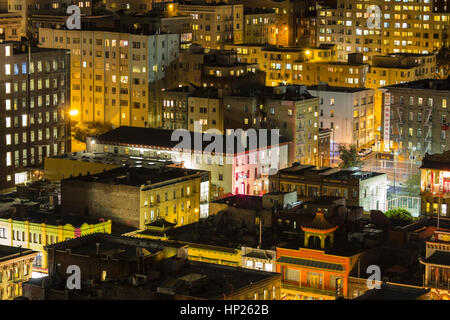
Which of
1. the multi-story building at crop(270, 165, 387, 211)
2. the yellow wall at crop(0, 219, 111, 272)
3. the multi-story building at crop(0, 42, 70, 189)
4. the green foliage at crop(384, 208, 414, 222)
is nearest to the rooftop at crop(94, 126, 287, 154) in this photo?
the multi-story building at crop(0, 42, 70, 189)

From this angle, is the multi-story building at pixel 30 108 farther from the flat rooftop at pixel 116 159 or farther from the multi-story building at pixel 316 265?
the multi-story building at pixel 316 265

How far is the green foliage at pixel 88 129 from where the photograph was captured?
185 metres

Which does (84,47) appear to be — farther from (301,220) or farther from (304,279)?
(304,279)

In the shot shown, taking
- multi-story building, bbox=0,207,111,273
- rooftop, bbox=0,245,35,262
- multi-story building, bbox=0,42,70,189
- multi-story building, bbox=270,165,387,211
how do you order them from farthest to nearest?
multi-story building, bbox=0,42,70,189 < multi-story building, bbox=270,165,387,211 < multi-story building, bbox=0,207,111,273 < rooftop, bbox=0,245,35,262

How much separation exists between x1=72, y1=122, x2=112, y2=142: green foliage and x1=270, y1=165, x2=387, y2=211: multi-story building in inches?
2070

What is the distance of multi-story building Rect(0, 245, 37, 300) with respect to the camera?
101000mm

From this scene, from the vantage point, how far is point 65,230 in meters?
113

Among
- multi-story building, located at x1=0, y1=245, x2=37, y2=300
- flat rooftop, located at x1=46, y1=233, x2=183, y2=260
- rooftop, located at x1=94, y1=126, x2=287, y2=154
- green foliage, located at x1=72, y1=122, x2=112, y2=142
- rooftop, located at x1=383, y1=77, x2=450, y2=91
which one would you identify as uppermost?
rooftop, located at x1=383, y1=77, x2=450, y2=91

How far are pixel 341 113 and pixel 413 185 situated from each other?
124 feet

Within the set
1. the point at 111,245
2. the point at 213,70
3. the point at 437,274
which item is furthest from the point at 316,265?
the point at 213,70

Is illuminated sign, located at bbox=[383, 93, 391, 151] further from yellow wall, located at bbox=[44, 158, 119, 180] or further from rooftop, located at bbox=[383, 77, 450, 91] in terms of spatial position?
yellow wall, located at bbox=[44, 158, 119, 180]

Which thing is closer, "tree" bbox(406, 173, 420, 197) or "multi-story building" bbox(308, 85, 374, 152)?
"tree" bbox(406, 173, 420, 197)

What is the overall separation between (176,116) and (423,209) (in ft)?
175

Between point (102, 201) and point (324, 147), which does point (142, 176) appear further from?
point (324, 147)
